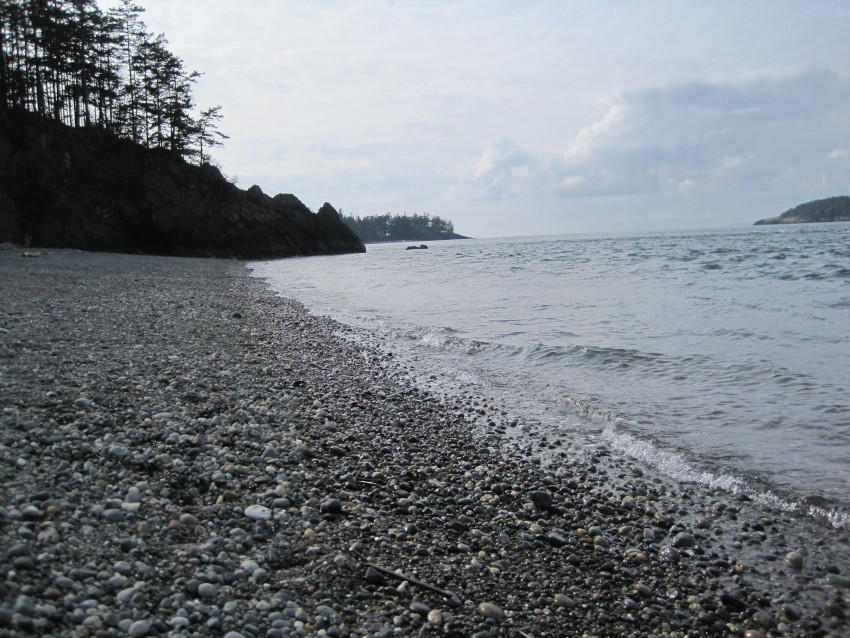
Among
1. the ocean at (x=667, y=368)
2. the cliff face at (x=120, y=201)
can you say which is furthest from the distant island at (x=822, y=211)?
the ocean at (x=667, y=368)

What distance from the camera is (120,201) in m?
51.2

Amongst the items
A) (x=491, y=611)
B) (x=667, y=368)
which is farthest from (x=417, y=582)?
(x=667, y=368)

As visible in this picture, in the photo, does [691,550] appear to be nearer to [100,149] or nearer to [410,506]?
[410,506]

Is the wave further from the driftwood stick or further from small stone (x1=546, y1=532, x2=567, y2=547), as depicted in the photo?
the driftwood stick

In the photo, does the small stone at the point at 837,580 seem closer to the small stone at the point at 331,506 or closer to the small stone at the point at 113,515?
the small stone at the point at 331,506

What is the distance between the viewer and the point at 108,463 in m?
4.62

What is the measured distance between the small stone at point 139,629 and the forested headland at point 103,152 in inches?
1883

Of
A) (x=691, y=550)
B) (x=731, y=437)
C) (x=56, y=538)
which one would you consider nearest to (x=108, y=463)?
(x=56, y=538)

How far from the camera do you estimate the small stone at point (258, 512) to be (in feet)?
13.8

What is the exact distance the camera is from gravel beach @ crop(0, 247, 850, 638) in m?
3.23

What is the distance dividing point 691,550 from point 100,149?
196 ft

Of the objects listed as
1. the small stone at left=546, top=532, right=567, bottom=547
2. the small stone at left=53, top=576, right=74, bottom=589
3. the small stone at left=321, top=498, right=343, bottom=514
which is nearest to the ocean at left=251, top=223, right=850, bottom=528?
the small stone at left=546, top=532, right=567, bottom=547

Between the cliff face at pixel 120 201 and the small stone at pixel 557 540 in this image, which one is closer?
the small stone at pixel 557 540

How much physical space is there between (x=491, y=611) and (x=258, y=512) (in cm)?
191
